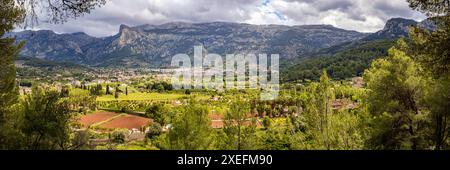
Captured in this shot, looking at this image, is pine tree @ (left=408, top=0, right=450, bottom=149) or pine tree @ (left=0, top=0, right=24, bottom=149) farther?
pine tree @ (left=0, top=0, right=24, bottom=149)

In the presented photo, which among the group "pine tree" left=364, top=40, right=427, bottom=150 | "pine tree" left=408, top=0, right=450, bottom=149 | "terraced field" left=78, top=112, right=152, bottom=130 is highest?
"pine tree" left=408, top=0, right=450, bottom=149

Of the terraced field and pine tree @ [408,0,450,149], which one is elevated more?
pine tree @ [408,0,450,149]

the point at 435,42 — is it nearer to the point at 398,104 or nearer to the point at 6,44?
the point at 398,104

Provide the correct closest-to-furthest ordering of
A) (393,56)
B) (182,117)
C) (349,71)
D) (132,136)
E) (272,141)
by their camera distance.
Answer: (393,56) < (182,117) < (272,141) < (132,136) < (349,71)

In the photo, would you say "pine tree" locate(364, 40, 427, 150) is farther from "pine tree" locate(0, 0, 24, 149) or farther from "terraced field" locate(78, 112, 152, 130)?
"terraced field" locate(78, 112, 152, 130)

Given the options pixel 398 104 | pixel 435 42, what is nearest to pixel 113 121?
pixel 398 104

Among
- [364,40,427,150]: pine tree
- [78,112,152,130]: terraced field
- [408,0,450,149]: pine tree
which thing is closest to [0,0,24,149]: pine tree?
[408,0,450,149]: pine tree

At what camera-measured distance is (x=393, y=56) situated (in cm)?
2125

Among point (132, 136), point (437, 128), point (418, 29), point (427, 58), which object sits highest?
point (418, 29)

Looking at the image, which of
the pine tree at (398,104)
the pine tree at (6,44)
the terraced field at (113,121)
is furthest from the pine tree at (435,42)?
the terraced field at (113,121)

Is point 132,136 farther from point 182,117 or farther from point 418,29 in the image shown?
point 418,29

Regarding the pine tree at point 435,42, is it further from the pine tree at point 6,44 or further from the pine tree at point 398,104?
the pine tree at point 6,44
